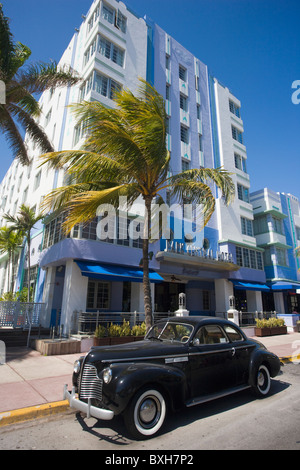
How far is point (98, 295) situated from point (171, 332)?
10817 millimetres

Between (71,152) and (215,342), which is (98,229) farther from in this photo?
(215,342)

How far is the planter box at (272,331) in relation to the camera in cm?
1658

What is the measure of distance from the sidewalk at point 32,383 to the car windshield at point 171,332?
2131 millimetres

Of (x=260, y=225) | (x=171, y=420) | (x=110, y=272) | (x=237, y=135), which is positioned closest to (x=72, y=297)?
(x=110, y=272)

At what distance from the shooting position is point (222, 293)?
1964 cm

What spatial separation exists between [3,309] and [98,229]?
219 inches

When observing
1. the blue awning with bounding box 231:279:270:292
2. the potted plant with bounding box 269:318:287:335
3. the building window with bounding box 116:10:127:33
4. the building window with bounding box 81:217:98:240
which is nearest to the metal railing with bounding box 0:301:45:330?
Result: the building window with bounding box 81:217:98:240

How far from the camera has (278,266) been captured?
79.2ft

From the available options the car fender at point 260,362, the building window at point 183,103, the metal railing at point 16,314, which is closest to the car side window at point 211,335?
the car fender at point 260,362

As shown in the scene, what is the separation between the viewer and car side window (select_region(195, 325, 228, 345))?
202 inches

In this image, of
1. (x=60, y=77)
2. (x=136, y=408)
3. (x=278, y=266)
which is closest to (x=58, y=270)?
(x=60, y=77)

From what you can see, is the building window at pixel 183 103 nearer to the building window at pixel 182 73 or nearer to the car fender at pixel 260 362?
the building window at pixel 182 73

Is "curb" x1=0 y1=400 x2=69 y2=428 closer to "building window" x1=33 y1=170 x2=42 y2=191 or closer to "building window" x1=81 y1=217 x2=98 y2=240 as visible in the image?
"building window" x1=81 y1=217 x2=98 y2=240

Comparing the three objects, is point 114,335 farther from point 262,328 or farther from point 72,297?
point 262,328
